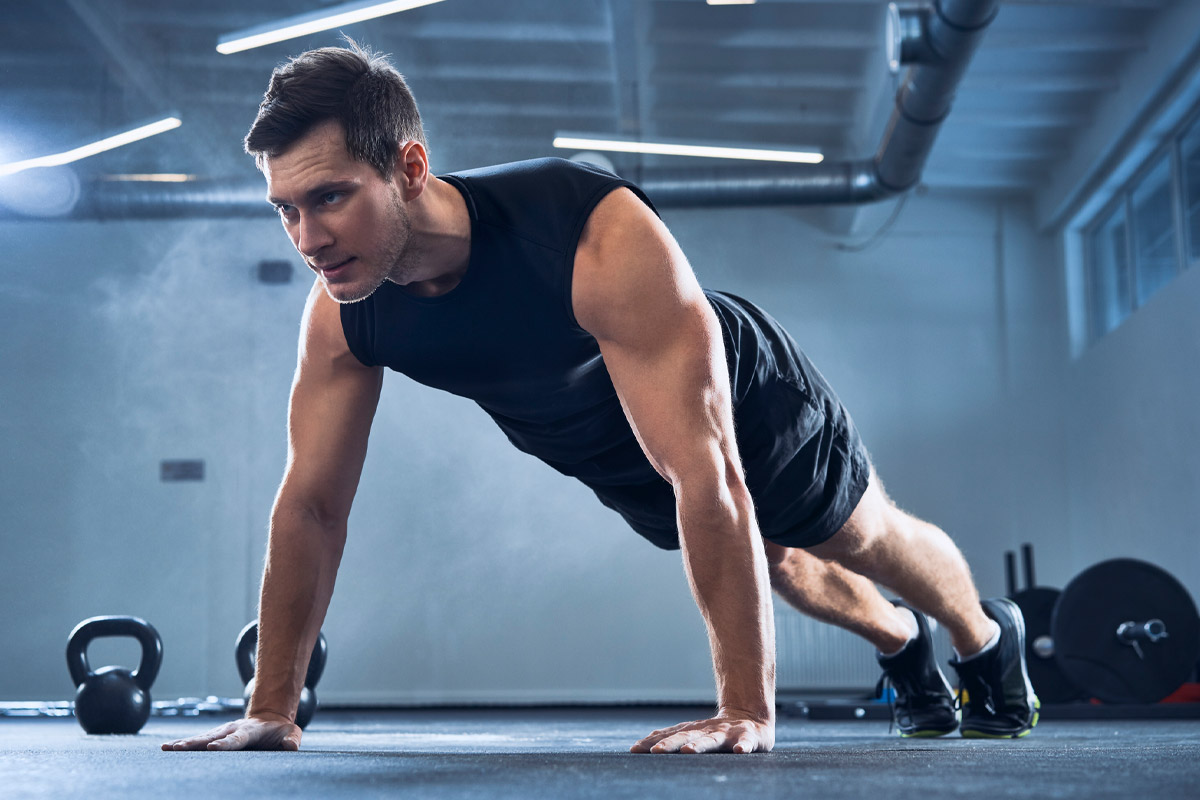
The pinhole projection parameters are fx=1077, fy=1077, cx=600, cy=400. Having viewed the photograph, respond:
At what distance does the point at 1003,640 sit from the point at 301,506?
1.22 m

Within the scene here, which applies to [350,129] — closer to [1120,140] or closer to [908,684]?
[908,684]

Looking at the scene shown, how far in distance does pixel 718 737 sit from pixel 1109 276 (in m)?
5.32

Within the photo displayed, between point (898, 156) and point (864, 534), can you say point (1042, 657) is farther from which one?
point (864, 534)

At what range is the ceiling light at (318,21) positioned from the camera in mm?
3766

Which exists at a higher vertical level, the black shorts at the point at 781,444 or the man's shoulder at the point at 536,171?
the man's shoulder at the point at 536,171

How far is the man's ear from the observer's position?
48.3 inches

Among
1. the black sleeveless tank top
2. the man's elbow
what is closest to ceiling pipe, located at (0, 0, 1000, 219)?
the black sleeveless tank top

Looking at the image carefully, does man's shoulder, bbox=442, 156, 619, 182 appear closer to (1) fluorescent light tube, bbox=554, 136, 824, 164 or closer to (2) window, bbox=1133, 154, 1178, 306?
(1) fluorescent light tube, bbox=554, 136, 824, 164

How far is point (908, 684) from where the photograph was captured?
191 cm

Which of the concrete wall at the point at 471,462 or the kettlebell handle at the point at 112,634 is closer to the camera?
the kettlebell handle at the point at 112,634

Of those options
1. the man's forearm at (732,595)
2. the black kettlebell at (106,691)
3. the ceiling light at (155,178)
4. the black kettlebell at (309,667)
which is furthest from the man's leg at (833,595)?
the ceiling light at (155,178)

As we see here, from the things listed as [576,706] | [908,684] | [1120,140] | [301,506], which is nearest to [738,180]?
[1120,140]

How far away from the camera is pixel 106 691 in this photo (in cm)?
213

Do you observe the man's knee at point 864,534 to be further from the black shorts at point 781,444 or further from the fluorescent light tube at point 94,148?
the fluorescent light tube at point 94,148
